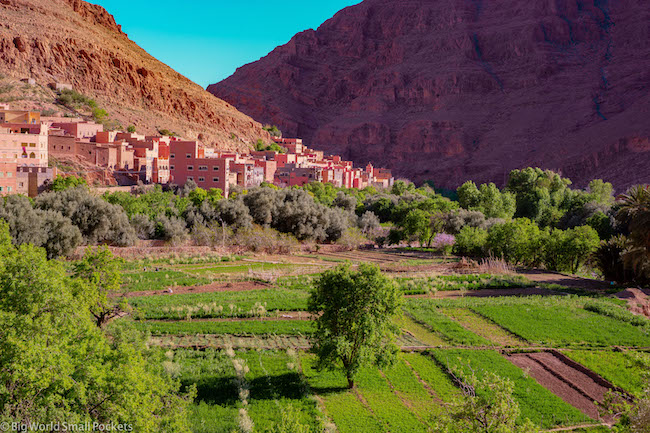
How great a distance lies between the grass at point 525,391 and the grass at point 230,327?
5556 millimetres

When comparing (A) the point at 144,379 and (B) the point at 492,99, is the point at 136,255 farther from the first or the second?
(B) the point at 492,99

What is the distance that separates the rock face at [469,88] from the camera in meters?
110

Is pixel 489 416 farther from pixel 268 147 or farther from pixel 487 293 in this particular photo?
pixel 268 147

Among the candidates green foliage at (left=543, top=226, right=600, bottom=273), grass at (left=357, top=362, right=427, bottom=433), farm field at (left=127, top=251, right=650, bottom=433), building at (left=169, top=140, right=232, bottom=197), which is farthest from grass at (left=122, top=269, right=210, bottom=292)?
building at (left=169, top=140, right=232, bottom=197)

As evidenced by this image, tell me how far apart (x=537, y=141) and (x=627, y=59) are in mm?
36776

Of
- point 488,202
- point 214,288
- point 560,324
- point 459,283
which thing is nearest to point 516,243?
point 459,283

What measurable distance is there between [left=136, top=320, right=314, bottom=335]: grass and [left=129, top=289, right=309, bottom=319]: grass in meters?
0.95

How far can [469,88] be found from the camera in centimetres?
13350

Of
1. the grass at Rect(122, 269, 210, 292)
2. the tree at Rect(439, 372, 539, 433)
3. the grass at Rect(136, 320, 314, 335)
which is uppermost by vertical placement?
the tree at Rect(439, 372, 539, 433)

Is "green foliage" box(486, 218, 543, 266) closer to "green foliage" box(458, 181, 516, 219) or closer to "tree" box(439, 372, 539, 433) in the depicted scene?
"green foliage" box(458, 181, 516, 219)

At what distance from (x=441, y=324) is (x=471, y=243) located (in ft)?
69.6

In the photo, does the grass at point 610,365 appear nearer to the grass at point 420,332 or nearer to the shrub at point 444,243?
the grass at point 420,332

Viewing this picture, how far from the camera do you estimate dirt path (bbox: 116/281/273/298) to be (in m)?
26.4

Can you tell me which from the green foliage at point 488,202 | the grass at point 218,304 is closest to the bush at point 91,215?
the grass at point 218,304
